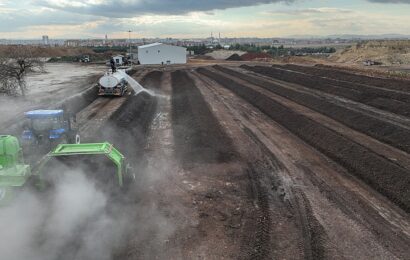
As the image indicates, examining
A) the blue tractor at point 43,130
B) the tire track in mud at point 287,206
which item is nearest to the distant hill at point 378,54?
the tire track in mud at point 287,206

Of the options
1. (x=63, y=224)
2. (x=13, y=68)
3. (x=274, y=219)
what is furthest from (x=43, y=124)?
(x=13, y=68)

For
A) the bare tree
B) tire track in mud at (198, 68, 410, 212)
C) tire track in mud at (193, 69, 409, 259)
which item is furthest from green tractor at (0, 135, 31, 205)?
the bare tree

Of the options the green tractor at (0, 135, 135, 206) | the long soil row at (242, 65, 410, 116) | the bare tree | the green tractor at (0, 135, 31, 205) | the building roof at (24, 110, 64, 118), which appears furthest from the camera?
the bare tree

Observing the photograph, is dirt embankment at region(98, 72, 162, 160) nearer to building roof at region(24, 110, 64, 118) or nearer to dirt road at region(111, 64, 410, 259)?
dirt road at region(111, 64, 410, 259)

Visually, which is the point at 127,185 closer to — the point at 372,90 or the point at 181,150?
the point at 181,150

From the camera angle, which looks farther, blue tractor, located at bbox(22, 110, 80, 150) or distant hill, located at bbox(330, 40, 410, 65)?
distant hill, located at bbox(330, 40, 410, 65)

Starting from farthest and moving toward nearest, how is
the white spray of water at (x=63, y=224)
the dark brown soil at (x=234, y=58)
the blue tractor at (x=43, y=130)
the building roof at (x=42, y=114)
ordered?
Result: the dark brown soil at (x=234, y=58) < the blue tractor at (x=43, y=130) < the building roof at (x=42, y=114) < the white spray of water at (x=63, y=224)

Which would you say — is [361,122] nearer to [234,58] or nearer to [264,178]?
[264,178]

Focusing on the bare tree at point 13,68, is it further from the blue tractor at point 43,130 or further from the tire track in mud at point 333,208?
the tire track in mud at point 333,208
